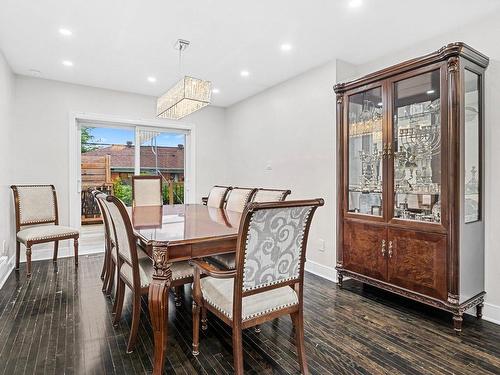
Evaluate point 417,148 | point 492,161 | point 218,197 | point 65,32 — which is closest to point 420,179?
point 417,148

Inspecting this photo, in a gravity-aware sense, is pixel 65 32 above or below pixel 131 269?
above

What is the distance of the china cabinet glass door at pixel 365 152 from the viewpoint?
288 centimetres

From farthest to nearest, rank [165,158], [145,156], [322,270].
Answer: [165,158]
[145,156]
[322,270]

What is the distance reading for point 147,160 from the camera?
5.22m

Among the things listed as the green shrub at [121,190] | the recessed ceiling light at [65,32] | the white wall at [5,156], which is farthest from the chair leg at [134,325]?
the green shrub at [121,190]

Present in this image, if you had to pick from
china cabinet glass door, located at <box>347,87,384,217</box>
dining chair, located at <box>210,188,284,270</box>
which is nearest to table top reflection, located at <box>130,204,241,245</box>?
dining chair, located at <box>210,188,284,270</box>

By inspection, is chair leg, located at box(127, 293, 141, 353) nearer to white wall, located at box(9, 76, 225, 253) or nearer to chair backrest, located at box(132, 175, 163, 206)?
chair backrest, located at box(132, 175, 163, 206)

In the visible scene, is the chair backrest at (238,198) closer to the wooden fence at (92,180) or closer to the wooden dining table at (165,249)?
the wooden dining table at (165,249)

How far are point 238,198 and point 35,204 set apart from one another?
2.75 metres

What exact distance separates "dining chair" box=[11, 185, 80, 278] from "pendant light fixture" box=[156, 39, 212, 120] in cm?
197

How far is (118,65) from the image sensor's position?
365 cm

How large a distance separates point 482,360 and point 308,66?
3.25 m

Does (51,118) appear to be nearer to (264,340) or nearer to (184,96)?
(184,96)

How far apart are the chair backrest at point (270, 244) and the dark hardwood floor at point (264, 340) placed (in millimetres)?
605
